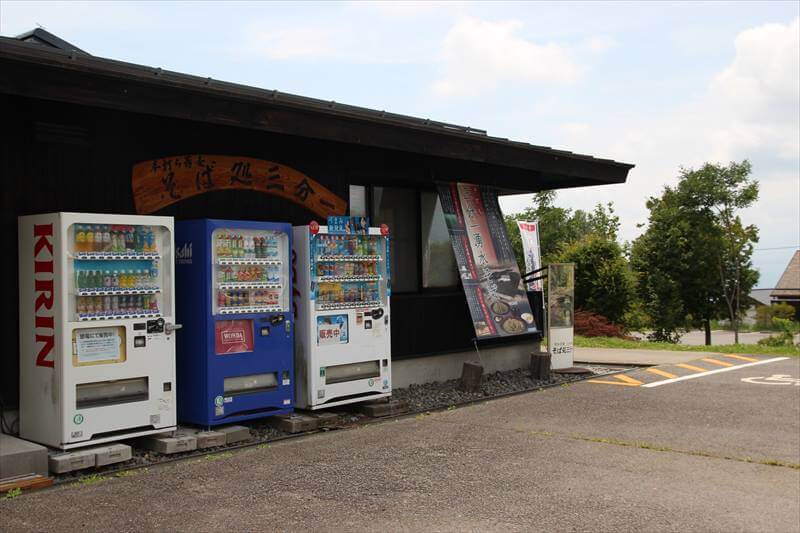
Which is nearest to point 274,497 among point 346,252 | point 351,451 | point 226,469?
point 226,469

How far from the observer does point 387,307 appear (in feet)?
29.2

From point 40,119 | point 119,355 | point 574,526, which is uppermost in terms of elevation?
point 40,119

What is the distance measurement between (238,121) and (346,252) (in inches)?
80.3

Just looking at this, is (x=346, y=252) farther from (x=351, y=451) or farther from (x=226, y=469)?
(x=226, y=469)

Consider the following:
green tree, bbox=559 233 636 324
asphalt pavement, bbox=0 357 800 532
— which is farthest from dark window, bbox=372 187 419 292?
green tree, bbox=559 233 636 324

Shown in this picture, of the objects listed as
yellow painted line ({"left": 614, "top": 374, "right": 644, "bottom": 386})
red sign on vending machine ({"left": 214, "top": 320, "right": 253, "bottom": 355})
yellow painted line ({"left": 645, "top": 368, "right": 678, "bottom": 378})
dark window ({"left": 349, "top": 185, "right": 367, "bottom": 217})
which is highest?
dark window ({"left": 349, "top": 185, "right": 367, "bottom": 217})

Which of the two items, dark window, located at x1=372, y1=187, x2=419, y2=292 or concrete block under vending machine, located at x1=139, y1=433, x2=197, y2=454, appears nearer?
concrete block under vending machine, located at x1=139, y1=433, x2=197, y2=454

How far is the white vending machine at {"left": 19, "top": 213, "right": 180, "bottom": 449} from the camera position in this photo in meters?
6.32

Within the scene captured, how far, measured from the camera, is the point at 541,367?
11.7 meters

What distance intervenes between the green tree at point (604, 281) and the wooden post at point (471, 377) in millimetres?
15122

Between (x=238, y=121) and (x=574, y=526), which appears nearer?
(x=574, y=526)

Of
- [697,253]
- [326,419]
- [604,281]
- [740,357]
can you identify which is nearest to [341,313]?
[326,419]

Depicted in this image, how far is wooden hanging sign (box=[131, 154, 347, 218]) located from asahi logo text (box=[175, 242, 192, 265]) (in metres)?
0.56

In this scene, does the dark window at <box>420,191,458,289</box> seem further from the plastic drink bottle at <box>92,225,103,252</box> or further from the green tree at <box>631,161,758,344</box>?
the green tree at <box>631,161,758,344</box>
